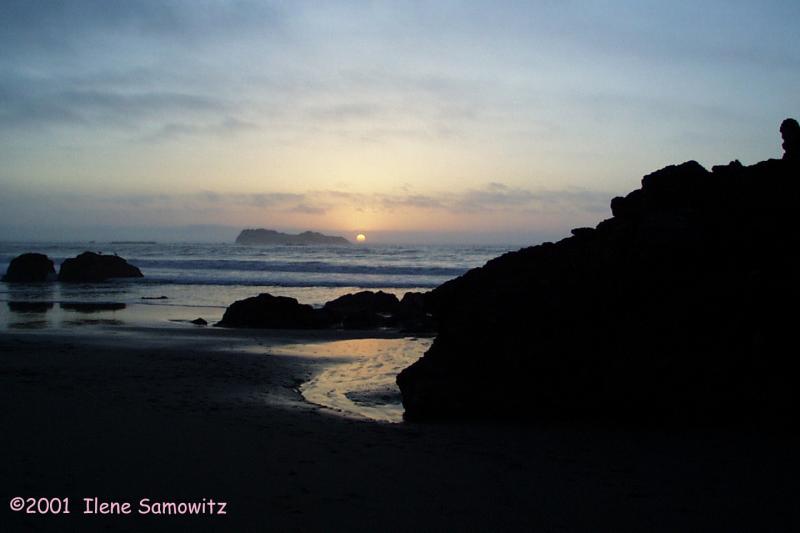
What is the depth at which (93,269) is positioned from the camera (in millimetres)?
41969

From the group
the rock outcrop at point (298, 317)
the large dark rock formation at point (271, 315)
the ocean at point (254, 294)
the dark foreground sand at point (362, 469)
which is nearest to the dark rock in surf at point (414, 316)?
the rock outcrop at point (298, 317)

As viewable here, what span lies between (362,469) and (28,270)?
4225cm

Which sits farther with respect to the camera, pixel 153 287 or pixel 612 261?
pixel 153 287

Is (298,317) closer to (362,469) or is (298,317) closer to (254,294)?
(254,294)

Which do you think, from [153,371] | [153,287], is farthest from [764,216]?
[153,287]

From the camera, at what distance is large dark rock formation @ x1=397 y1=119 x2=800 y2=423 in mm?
7508

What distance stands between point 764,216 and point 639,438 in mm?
3416

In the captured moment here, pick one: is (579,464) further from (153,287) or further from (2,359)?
(153,287)

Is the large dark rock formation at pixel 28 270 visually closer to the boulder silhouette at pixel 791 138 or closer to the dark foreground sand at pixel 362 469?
the dark foreground sand at pixel 362 469

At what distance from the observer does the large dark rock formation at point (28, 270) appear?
131 feet

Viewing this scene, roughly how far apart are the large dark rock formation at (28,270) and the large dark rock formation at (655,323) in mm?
39926

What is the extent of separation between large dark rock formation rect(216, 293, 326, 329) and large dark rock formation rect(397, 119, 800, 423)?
38.5 feet

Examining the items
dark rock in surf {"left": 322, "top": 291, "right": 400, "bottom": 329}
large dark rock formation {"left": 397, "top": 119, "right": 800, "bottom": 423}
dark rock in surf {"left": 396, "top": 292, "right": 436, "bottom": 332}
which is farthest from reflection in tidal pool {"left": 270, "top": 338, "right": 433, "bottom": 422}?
dark rock in surf {"left": 322, "top": 291, "right": 400, "bottom": 329}

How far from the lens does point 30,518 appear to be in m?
4.57
